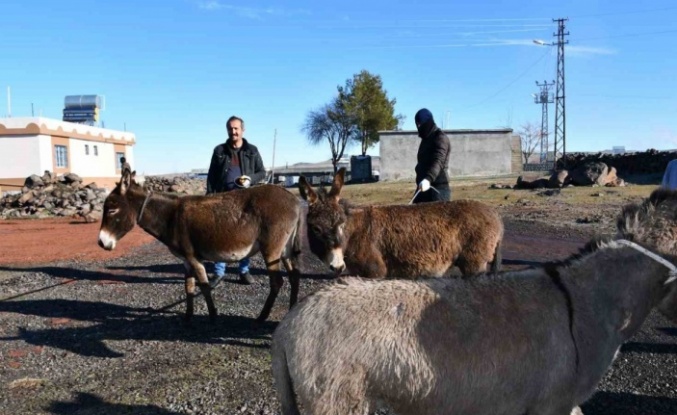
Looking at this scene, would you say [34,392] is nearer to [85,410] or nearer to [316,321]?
[85,410]

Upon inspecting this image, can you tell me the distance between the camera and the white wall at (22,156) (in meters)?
36.4

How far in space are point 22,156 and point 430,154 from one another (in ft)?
123

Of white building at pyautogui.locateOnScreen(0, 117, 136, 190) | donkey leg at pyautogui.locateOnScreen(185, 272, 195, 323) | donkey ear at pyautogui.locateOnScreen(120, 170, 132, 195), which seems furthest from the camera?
white building at pyautogui.locateOnScreen(0, 117, 136, 190)

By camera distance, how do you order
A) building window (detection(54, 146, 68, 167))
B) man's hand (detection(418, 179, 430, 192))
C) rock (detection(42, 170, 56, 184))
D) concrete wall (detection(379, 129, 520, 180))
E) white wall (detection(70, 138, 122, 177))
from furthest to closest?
concrete wall (detection(379, 129, 520, 180)), white wall (detection(70, 138, 122, 177)), building window (detection(54, 146, 68, 167)), rock (detection(42, 170, 56, 184)), man's hand (detection(418, 179, 430, 192))

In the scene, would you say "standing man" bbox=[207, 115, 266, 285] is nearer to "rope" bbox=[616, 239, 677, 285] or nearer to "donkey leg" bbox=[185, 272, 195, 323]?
"donkey leg" bbox=[185, 272, 195, 323]

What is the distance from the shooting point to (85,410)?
15.5 feet

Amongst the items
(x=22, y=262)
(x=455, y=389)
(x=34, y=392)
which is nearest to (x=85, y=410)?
(x=34, y=392)

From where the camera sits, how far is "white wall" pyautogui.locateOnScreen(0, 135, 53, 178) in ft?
119

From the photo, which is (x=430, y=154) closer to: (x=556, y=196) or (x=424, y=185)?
(x=424, y=185)

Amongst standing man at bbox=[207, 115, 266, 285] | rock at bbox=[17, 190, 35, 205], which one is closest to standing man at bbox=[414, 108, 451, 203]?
standing man at bbox=[207, 115, 266, 285]

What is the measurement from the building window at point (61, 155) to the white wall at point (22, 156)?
2107 millimetres

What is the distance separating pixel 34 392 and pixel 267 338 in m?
2.53

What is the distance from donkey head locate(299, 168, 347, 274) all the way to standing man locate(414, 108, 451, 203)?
1676mm

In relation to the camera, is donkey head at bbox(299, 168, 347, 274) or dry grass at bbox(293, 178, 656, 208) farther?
dry grass at bbox(293, 178, 656, 208)
